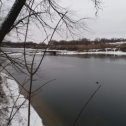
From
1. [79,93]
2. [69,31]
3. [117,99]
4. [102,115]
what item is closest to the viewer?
[69,31]

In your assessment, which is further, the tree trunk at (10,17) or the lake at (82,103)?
the lake at (82,103)

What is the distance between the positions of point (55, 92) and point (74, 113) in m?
2.95

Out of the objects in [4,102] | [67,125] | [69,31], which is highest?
[69,31]

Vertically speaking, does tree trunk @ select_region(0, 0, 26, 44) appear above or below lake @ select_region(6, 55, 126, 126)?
above

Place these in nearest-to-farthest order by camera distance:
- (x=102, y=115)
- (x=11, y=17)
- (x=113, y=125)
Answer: (x=11, y=17) → (x=113, y=125) → (x=102, y=115)

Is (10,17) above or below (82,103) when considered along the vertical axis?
above

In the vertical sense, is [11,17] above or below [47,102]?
above

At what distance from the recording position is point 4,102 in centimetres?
811

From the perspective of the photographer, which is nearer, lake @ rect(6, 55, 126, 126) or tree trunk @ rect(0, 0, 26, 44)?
tree trunk @ rect(0, 0, 26, 44)

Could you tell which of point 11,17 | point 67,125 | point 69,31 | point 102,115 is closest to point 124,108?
point 102,115

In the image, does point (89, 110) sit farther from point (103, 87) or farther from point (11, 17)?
point (11, 17)

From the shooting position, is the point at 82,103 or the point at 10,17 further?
the point at 82,103

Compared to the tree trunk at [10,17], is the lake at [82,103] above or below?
below

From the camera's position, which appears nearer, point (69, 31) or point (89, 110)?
point (69, 31)
